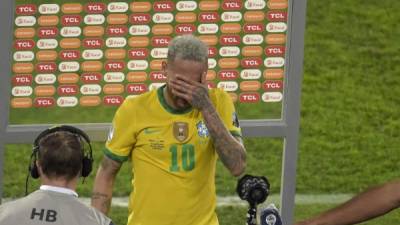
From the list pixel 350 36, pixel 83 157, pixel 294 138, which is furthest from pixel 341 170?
pixel 83 157

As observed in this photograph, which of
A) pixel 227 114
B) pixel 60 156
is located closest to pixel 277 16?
pixel 227 114

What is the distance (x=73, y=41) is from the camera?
24.9 feet

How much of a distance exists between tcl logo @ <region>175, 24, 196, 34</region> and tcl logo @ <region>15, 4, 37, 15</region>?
910 millimetres

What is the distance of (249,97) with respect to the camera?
24.8 ft

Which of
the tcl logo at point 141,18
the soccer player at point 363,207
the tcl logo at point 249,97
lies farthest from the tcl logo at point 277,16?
the soccer player at point 363,207

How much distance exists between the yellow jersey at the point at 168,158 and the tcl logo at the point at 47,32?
1.31 m

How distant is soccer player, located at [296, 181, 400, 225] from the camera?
396cm

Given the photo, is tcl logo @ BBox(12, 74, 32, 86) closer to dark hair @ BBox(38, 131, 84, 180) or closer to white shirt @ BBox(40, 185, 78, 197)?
dark hair @ BBox(38, 131, 84, 180)

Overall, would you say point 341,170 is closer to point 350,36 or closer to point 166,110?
point 350,36

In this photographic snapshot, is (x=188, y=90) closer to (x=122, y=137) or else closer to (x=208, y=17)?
(x=122, y=137)

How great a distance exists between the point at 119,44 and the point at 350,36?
8.62 meters

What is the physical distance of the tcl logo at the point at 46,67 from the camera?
7641 mm

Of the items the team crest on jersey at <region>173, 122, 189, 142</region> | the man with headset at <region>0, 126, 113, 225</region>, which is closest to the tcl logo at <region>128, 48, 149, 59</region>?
the team crest on jersey at <region>173, 122, 189, 142</region>

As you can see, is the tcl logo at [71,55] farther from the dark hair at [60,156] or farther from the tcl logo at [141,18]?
the dark hair at [60,156]
